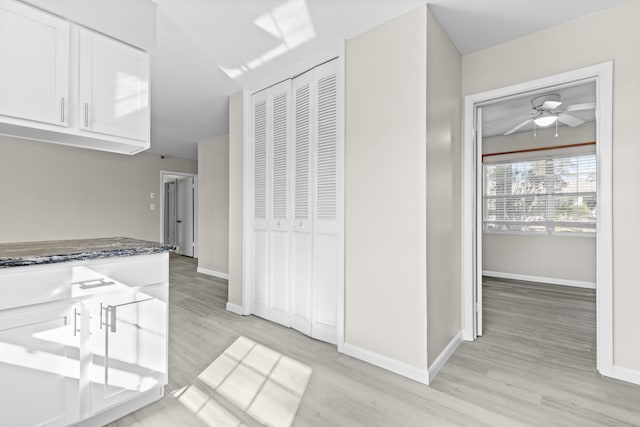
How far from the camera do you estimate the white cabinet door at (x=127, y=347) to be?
62.7 inches

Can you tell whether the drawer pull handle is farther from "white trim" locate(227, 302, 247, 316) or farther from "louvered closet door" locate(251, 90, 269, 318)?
"white trim" locate(227, 302, 247, 316)

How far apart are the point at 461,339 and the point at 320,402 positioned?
1508 millimetres

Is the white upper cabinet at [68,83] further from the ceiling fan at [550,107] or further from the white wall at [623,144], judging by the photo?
the ceiling fan at [550,107]

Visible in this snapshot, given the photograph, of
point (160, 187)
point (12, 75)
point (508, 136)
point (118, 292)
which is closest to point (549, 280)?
point (508, 136)

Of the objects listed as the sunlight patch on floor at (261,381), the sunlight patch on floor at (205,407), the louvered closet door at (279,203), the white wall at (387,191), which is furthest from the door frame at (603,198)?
the sunlight patch on floor at (205,407)

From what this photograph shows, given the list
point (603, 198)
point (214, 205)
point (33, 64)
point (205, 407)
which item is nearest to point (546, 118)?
point (603, 198)

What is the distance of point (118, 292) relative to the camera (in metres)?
1.65

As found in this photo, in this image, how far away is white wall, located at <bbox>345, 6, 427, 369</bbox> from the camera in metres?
2.12

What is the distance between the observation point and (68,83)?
184cm

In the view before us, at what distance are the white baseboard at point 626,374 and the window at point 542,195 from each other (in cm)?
328

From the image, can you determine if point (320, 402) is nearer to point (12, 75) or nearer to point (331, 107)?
point (331, 107)

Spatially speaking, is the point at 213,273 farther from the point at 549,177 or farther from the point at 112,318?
the point at 549,177

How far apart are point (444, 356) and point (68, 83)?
3.07 metres

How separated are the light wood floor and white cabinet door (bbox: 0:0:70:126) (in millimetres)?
1770
